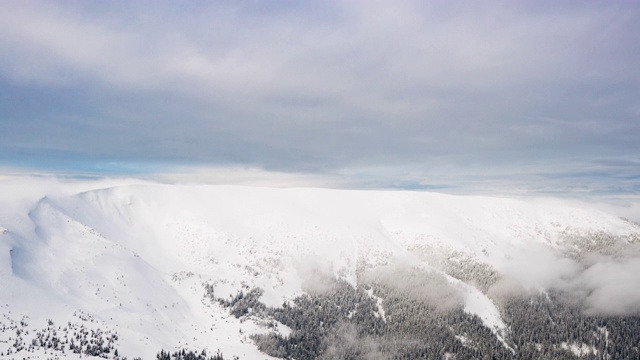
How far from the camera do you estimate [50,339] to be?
156000 mm

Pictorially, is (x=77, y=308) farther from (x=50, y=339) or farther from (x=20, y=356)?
(x=20, y=356)

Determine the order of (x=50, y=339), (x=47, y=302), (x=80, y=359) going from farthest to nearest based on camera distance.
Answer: (x=47, y=302) < (x=50, y=339) < (x=80, y=359)

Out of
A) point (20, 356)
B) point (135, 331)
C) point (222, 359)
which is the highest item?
point (20, 356)

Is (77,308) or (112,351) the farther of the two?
(77,308)

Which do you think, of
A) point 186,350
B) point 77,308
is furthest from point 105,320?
point 186,350

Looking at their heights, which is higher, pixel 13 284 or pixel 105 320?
pixel 13 284

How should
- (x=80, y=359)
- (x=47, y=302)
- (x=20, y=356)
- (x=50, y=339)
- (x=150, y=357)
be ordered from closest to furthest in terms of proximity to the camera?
(x=20, y=356), (x=80, y=359), (x=50, y=339), (x=150, y=357), (x=47, y=302)

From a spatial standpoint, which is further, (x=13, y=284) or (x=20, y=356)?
(x=13, y=284)

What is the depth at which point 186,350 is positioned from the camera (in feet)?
639

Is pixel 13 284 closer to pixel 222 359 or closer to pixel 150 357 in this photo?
pixel 150 357

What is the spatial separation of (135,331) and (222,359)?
44469mm

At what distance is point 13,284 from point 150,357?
7732 centimetres

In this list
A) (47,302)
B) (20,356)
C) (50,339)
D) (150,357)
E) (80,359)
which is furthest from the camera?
(47,302)

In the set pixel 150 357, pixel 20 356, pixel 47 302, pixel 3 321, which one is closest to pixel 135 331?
pixel 150 357
